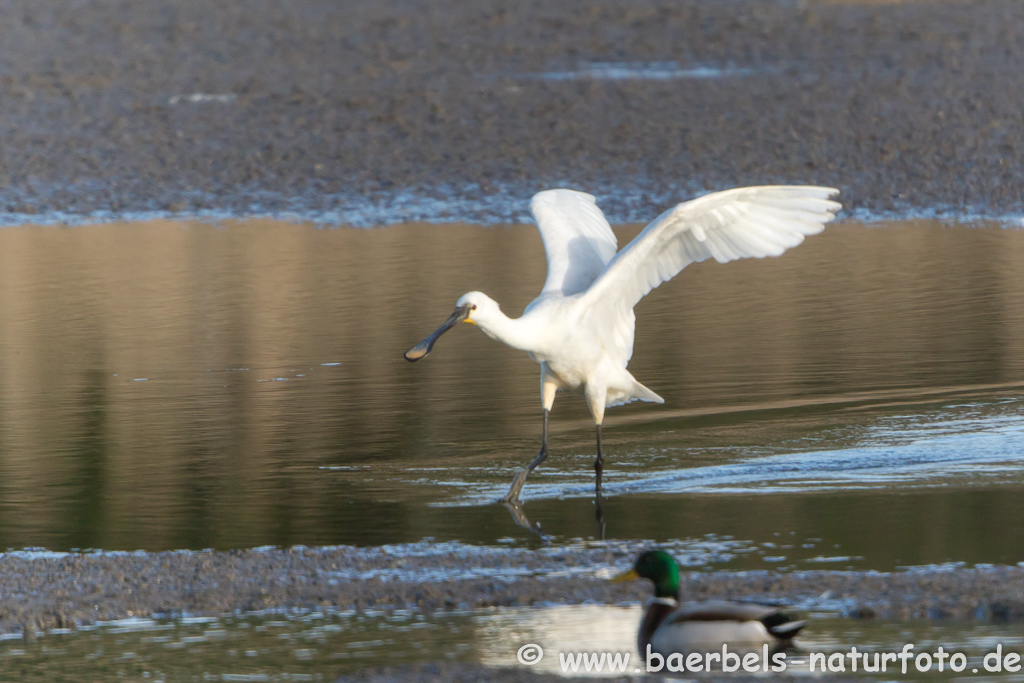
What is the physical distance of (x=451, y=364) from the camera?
1098cm

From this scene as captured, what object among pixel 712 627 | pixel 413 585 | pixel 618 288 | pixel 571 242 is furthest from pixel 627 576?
pixel 571 242

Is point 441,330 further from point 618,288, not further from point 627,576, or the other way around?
point 627,576

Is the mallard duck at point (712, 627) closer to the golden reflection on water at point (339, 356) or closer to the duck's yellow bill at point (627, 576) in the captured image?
the duck's yellow bill at point (627, 576)

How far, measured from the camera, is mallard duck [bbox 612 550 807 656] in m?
5.29

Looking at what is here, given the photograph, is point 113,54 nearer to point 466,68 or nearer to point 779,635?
point 466,68

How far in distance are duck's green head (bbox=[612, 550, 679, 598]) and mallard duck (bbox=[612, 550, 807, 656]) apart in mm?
97

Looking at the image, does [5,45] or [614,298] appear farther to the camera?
[5,45]

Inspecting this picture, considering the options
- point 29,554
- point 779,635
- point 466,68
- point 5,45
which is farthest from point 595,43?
point 779,635

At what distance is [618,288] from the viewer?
810 cm

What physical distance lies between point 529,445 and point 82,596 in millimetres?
2968

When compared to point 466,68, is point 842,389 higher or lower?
lower

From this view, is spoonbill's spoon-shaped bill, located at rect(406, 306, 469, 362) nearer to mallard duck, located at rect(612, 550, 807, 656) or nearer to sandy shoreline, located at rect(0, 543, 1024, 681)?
sandy shoreline, located at rect(0, 543, 1024, 681)

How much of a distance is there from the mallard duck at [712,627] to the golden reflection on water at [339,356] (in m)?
1.67

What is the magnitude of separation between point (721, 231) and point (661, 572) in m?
2.62
